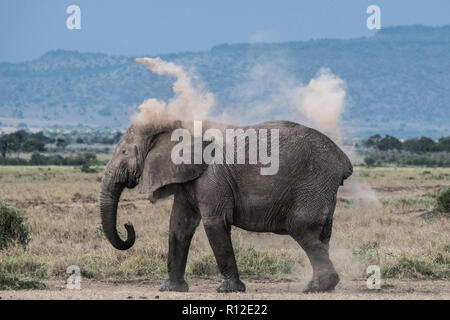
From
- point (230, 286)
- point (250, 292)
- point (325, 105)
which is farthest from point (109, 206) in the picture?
point (325, 105)

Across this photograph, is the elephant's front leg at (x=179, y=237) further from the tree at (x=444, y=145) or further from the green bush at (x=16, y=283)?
the tree at (x=444, y=145)

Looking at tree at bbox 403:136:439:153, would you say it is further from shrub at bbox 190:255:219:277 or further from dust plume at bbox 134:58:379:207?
shrub at bbox 190:255:219:277

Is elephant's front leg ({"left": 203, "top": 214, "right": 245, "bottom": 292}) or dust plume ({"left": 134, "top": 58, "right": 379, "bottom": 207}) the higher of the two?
dust plume ({"left": 134, "top": 58, "right": 379, "bottom": 207})

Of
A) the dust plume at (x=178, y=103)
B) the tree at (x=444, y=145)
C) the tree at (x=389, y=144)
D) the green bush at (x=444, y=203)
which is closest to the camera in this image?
the dust plume at (x=178, y=103)

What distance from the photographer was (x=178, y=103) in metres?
13.3

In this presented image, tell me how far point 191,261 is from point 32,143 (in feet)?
287

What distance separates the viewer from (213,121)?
1324cm

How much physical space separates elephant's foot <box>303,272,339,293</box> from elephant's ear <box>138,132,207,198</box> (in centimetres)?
222

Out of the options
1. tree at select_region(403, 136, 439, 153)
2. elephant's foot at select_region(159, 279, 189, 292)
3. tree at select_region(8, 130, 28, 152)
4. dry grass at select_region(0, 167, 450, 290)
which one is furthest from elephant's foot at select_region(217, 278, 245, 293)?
tree at select_region(403, 136, 439, 153)

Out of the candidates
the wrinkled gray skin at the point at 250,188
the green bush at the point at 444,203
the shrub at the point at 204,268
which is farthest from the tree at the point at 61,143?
the wrinkled gray skin at the point at 250,188

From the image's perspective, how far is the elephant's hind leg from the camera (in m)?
12.4

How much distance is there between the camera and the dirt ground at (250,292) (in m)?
11.5

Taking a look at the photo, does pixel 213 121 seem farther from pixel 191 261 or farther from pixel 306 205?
pixel 191 261

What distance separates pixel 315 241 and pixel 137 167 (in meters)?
2.79
